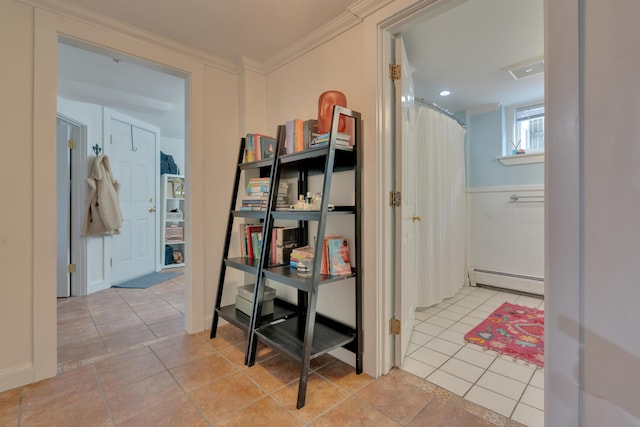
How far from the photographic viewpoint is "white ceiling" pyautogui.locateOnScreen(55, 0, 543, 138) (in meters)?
1.77

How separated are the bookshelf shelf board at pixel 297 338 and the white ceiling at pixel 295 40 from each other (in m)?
1.88

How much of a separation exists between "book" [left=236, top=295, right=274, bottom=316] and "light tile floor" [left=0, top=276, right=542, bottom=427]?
242 millimetres

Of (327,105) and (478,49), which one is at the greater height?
(478,49)

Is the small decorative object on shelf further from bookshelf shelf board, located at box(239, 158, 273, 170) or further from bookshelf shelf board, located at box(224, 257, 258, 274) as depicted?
bookshelf shelf board, located at box(224, 257, 258, 274)

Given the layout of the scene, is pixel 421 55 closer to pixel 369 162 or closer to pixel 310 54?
pixel 310 54

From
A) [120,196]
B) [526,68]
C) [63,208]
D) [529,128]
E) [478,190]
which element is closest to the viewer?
[526,68]

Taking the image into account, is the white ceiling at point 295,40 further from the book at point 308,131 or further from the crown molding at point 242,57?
the book at point 308,131

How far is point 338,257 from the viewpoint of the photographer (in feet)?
5.65

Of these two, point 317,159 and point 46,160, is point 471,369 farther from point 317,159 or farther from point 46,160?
point 46,160

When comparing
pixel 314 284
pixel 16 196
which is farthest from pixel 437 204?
pixel 16 196

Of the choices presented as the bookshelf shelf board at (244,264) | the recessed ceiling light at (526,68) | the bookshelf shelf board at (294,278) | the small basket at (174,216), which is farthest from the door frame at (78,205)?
the recessed ceiling light at (526,68)

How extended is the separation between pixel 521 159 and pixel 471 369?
264cm

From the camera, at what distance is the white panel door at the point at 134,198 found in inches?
148

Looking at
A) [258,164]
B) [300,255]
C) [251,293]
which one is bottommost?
[251,293]
